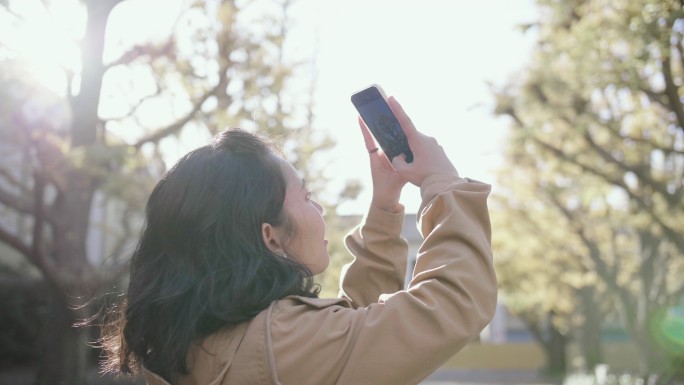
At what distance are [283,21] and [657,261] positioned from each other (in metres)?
12.3

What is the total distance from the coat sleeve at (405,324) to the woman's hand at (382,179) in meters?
0.34

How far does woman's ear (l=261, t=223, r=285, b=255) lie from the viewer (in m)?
1.66

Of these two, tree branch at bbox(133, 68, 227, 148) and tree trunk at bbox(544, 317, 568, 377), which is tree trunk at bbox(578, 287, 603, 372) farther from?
tree branch at bbox(133, 68, 227, 148)

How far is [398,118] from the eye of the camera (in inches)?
67.4

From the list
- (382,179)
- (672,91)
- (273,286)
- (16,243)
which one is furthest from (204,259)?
(16,243)

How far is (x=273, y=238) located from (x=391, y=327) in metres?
0.34

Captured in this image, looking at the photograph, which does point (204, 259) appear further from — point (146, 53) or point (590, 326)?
point (590, 326)

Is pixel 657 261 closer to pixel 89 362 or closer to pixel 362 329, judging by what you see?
pixel 89 362

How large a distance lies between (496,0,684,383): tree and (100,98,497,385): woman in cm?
483

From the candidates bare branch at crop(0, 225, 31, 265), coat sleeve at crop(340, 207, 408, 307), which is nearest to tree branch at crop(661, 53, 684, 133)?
coat sleeve at crop(340, 207, 408, 307)

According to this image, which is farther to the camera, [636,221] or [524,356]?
[524,356]


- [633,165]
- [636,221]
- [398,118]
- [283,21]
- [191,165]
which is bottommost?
[636,221]

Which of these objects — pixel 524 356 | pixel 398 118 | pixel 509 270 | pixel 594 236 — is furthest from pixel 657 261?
pixel 524 356

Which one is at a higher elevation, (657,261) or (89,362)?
(89,362)
